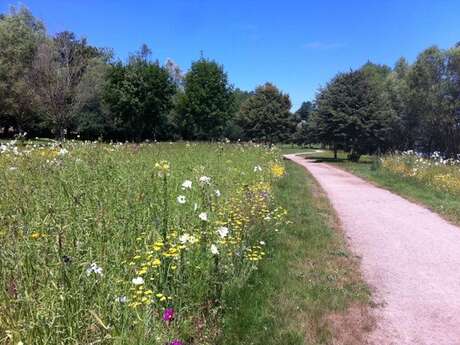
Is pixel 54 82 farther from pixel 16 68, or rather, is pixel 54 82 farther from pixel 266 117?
pixel 266 117

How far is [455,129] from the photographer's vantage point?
125 ft

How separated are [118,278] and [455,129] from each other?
40.9 m

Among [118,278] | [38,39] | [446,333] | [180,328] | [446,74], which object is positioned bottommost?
[446,333]

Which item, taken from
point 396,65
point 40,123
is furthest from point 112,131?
point 396,65

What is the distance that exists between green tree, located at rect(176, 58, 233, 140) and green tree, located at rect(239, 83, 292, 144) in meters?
5.78

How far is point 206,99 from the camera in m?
38.6

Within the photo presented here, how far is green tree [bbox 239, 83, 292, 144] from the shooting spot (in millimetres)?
45281

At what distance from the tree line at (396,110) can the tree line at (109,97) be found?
321 inches

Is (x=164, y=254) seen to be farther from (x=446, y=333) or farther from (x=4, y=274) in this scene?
(x=446, y=333)

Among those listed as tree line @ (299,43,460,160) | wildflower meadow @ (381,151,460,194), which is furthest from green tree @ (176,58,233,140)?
wildflower meadow @ (381,151,460,194)

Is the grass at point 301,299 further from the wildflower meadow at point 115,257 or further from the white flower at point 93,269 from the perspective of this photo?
the white flower at point 93,269

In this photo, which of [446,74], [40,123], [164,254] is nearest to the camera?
[164,254]

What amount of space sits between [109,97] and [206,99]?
30.2 feet

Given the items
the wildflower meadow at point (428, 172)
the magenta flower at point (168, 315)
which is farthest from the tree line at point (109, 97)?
the magenta flower at point (168, 315)
